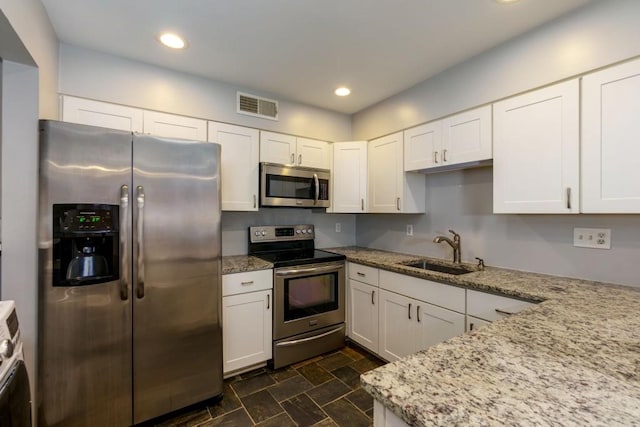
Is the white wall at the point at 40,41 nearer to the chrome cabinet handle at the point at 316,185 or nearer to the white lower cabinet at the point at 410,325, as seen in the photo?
the chrome cabinet handle at the point at 316,185

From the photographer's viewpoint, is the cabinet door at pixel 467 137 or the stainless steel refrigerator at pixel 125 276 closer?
the stainless steel refrigerator at pixel 125 276

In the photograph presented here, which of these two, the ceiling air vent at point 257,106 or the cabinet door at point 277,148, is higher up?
the ceiling air vent at point 257,106

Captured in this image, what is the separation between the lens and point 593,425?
0.55 m

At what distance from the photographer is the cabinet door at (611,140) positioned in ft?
4.67

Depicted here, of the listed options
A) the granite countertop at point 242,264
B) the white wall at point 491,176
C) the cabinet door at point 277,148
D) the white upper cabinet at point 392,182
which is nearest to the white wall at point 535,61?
the white wall at point 491,176

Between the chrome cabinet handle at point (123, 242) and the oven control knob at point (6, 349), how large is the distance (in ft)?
1.99

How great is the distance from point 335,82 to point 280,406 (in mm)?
2567

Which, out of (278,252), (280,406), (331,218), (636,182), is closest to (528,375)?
(636,182)

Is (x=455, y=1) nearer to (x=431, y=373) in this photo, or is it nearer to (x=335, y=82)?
(x=335, y=82)

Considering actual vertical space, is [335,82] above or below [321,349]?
above

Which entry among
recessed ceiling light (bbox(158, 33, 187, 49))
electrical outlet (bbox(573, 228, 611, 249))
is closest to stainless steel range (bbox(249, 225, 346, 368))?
recessed ceiling light (bbox(158, 33, 187, 49))

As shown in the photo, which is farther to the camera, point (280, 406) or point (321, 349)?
point (321, 349)

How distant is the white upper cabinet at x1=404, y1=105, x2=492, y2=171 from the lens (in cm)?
205

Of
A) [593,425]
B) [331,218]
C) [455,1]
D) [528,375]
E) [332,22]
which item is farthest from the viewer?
[331,218]
